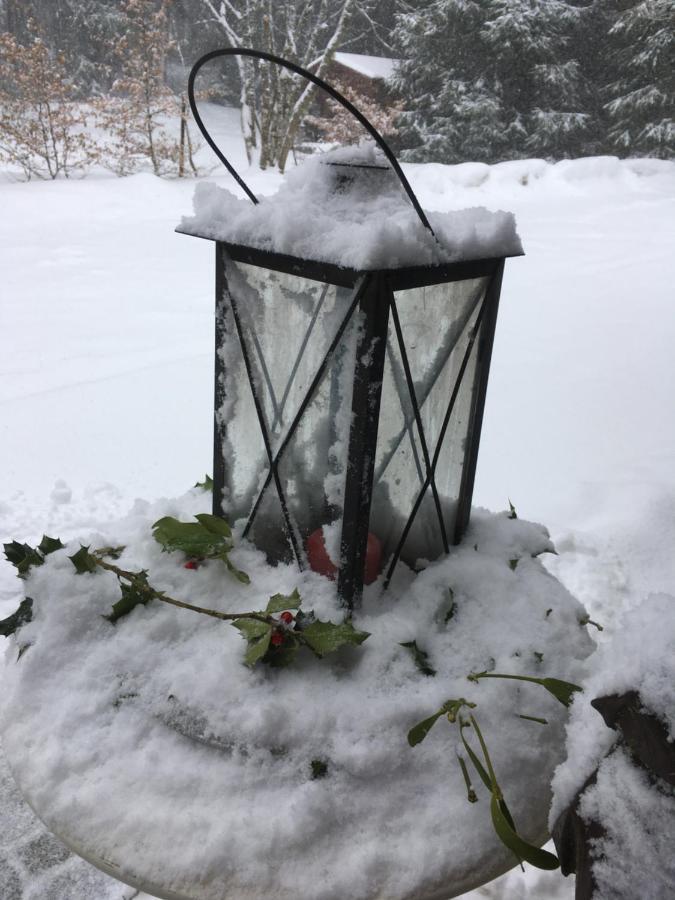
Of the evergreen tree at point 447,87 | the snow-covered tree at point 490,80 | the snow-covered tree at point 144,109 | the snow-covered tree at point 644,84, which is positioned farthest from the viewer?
the evergreen tree at point 447,87

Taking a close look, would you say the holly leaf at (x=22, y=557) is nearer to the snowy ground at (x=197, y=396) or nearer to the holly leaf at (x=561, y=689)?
the holly leaf at (x=561, y=689)

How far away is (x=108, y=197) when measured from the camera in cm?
427

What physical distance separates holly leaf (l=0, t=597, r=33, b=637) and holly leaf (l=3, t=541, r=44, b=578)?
0.10 ft

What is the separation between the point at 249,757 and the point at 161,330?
7.71ft

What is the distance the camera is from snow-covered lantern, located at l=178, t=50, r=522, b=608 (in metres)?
0.57

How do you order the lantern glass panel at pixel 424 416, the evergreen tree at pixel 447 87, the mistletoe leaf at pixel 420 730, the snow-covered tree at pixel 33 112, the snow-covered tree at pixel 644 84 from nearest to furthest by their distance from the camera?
1. the mistletoe leaf at pixel 420 730
2. the lantern glass panel at pixel 424 416
3. the snow-covered tree at pixel 33 112
4. the snow-covered tree at pixel 644 84
5. the evergreen tree at pixel 447 87

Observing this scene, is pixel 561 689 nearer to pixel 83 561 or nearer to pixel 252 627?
pixel 252 627

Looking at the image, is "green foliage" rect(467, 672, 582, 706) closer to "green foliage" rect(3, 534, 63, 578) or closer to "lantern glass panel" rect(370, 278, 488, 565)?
"lantern glass panel" rect(370, 278, 488, 565)

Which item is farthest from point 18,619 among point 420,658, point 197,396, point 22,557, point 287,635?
point 197,396

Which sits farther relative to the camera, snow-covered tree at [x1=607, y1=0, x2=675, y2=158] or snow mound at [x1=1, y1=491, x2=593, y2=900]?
snow-covered tree at [x1=607, y1=0, x2=675, y2=158]

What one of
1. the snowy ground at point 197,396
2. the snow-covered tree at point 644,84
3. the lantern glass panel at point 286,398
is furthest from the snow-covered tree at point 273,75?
A: the lantern glass panel at point 286,398

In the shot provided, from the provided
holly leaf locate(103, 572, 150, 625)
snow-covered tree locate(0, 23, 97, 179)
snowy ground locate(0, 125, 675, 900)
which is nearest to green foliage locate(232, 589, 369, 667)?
holly leaf locate(103, 572, 150, 625)

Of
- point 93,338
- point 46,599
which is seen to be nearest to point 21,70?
point 93,338

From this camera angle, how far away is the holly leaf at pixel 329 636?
0.60 m
